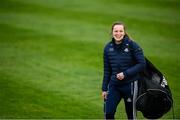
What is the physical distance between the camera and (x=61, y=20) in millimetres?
22703

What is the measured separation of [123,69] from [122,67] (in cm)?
4

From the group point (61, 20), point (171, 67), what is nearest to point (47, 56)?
point (171, 67)

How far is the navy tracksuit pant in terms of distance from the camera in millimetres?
9039

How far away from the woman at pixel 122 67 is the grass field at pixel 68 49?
2266 mm

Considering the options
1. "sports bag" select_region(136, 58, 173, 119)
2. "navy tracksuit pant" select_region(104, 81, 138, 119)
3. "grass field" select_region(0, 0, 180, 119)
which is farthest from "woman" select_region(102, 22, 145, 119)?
"grass field" select_region(0, 0, 180, 119)

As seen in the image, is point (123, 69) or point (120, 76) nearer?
point (120, 76)

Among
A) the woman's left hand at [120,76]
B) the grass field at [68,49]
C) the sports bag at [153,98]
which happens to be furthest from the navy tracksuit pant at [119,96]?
the grass field at [68,49]

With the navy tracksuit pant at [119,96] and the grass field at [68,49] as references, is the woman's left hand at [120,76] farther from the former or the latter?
the grass field at [68,49]

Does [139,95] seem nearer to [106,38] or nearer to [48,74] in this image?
[48,74]

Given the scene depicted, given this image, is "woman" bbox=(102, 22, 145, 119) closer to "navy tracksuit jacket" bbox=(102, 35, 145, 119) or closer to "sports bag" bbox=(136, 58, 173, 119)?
"navy tracksuit jacket" bbox=(102, 35, 145, 119)

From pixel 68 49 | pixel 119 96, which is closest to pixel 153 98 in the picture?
pixel 119 96

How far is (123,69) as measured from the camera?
353 inches

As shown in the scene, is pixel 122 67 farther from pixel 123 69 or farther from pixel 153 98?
pixel 153 98

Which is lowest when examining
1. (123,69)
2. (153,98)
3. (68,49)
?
(153,98)
